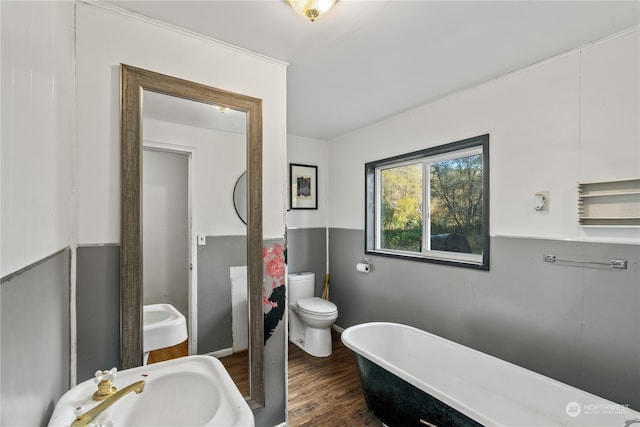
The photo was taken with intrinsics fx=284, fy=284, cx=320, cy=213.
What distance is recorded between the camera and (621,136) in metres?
1.52

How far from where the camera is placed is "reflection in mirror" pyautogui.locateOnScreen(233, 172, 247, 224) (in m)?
1.71

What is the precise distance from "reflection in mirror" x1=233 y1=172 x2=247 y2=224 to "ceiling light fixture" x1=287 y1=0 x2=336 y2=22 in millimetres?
882

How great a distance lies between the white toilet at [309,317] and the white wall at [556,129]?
1.67 meters

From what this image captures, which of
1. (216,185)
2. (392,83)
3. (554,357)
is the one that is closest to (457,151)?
(392,83)

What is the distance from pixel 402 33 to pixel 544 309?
185 centimetres

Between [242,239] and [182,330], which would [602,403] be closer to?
[242,239]

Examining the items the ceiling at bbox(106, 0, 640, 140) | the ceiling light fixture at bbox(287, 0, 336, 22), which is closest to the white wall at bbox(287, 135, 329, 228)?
the ceiling at bbox(106, 0, 640, 140)

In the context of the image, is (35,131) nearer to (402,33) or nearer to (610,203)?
(402,33)

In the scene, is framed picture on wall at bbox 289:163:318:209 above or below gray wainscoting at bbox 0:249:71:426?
above

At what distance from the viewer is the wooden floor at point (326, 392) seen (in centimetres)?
197

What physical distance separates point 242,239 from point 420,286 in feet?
5.41

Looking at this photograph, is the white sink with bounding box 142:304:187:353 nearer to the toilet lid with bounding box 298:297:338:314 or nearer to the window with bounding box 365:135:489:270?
the toilet lid with bounding box 298:297:338:314

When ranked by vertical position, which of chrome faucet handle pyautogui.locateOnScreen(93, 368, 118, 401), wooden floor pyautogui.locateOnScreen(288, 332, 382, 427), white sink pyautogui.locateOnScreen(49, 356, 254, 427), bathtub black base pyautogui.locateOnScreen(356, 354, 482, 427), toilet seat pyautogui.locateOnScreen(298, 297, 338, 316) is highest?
chrome faucet handle pyautogui.locateOnScreen(93, 368, 118, 401)

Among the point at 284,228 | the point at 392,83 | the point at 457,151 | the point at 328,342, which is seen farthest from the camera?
the point at 328,342
